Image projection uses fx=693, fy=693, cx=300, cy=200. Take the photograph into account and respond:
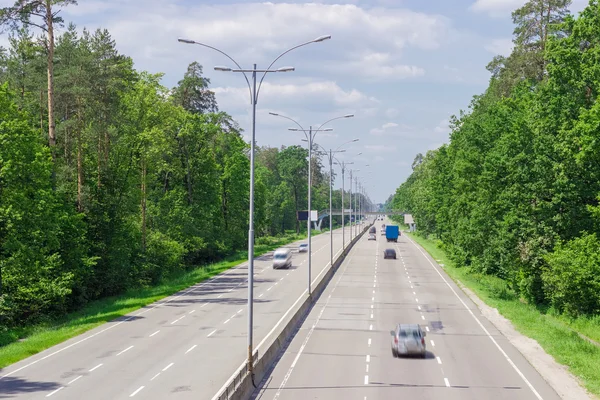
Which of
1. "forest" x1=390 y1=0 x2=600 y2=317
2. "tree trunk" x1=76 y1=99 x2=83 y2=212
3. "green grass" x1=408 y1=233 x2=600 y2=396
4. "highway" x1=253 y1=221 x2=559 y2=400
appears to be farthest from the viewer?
"tree trunk" x1=76 y1=99 x2=83 y2=212

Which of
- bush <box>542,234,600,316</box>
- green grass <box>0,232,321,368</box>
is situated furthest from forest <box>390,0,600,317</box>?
green grass <box>0,232,321,368</box>

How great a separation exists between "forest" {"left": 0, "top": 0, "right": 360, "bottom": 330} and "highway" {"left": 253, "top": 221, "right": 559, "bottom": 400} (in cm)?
1762

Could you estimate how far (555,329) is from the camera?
3722cm

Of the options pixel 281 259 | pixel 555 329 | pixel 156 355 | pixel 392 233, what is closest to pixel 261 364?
pixel 156 355

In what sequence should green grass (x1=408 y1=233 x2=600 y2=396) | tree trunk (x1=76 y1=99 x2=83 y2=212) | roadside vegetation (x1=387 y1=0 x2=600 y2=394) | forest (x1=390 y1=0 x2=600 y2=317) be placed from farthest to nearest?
tree trunk (x1=76 y1=99 x2=83 y2=212)
forest (x1=390 y1=0 x2=600 y2=317)
roadside vegetation (x1=387 y1=0 x2=600 y2=394)
green grass (x1=408 y1=233 x2=600 y2=396)

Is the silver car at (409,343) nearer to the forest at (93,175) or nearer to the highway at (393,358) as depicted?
the highway at (393,358)

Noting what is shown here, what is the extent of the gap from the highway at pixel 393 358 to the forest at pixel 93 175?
17.6 meters

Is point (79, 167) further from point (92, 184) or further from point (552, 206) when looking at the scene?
point (552, 206)

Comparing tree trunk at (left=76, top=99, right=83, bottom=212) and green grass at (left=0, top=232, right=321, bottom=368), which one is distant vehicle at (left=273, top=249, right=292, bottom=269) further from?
tree trunk at (left=76, top=99, right=83, bottom=212)

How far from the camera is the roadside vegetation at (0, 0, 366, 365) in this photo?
4162 cm

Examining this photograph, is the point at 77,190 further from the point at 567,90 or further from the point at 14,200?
the point at 567,90

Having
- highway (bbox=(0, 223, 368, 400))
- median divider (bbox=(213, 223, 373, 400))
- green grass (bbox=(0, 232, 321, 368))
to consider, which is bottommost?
green grass (bbox=(0, 232, 321, 368))

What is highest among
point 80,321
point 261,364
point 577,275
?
point 577,275

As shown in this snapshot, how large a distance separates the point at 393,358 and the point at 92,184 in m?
34.1
